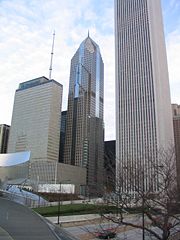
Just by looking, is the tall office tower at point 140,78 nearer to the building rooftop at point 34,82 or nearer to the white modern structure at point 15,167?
the white modern structure at point 15,167

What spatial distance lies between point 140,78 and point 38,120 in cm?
6416

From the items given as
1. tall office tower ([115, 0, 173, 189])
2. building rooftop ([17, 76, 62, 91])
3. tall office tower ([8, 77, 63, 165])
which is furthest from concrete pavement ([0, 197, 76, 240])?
building rooftop ([17, 76, 62, 91])

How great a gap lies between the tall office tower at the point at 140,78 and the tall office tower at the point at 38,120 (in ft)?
131

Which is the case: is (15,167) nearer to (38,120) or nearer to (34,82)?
(38,120)

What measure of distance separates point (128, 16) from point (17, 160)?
98968 millimetres

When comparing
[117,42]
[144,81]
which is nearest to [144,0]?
[117,42]

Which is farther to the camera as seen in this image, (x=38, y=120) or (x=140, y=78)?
(x=38, y=120)

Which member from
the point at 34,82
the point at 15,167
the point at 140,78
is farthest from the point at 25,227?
the point at 34,82

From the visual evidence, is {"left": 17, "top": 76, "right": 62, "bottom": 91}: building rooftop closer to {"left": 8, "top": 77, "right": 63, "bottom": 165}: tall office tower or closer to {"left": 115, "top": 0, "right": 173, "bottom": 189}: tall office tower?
{"left": 8, "top": 77, "right": 63, "bottom": 165}: tall office tower

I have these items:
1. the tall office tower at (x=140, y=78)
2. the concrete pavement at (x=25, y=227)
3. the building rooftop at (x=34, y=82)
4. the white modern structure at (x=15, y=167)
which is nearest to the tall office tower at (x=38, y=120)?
the building rooftop at (x=34, y=82)

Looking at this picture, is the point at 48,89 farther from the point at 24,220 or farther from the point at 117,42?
the point at 24,220

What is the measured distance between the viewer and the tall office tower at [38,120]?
165m

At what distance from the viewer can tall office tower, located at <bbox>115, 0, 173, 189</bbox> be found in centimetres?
14012

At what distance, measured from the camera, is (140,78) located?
494 ft
